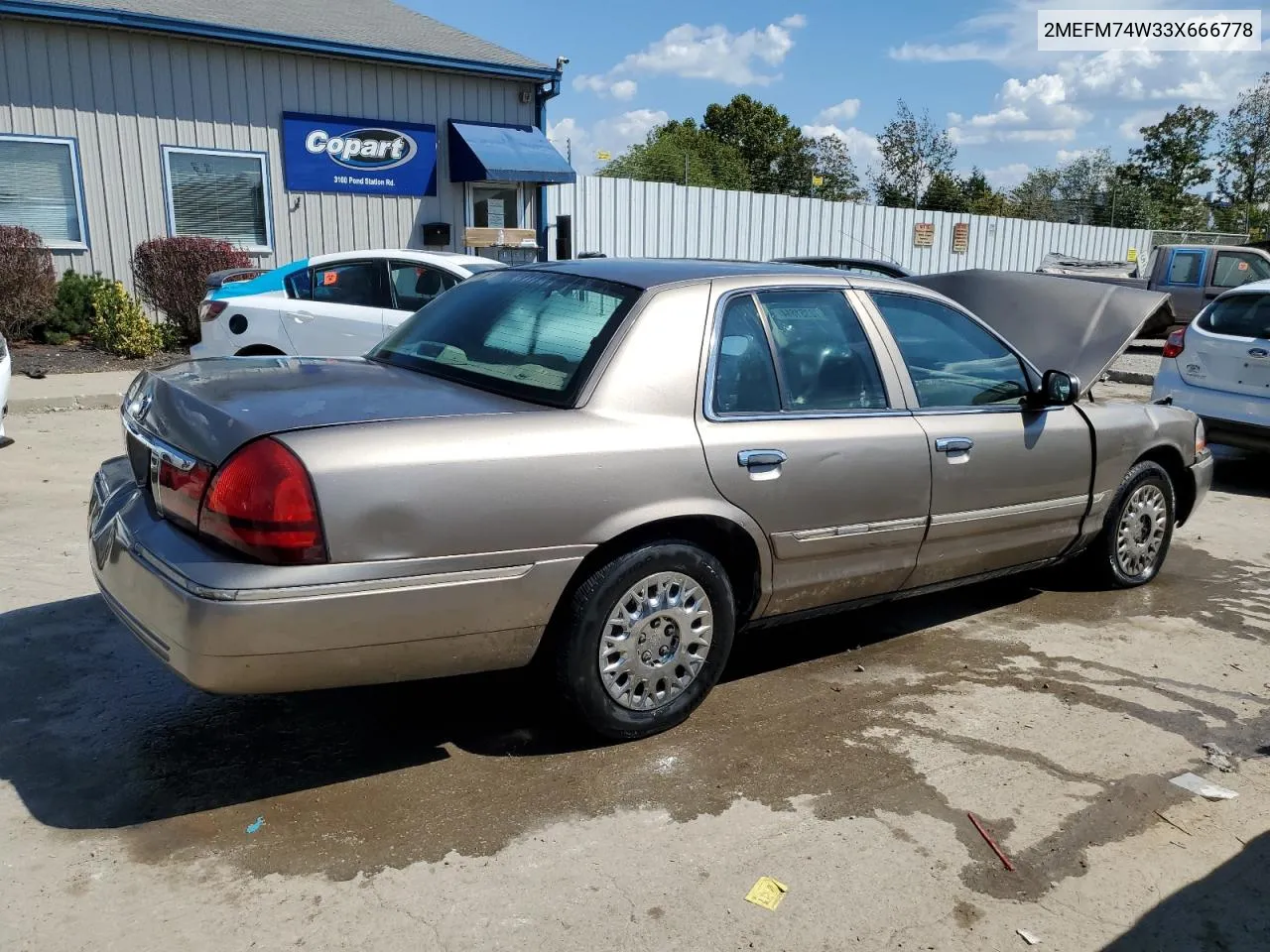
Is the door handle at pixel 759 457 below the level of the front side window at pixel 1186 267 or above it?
below

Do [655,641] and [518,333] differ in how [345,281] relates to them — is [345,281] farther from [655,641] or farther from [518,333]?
[655,641]

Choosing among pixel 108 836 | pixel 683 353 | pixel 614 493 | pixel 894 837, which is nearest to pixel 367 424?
pixel 614 493

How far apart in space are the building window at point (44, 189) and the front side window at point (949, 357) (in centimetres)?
1238

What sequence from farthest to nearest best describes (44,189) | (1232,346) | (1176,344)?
(44,189), (1176,344), (1232,346)

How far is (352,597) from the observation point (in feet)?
9.86

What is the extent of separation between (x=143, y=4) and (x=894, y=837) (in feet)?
48.0

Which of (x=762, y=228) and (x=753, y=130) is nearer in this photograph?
(x=762, y=228)

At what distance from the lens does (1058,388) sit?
184 inches

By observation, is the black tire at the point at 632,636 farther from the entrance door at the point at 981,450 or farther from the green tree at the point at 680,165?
the green tree at the point at 680,165

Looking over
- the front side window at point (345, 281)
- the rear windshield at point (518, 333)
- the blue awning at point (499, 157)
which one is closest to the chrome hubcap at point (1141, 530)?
the rear windshield at point (518, 333)

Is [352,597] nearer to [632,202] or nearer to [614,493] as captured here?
[614,493]

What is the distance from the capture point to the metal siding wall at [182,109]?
1298 centimetres

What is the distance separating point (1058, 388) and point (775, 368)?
153cm

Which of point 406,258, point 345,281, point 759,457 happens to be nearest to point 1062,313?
point 759,457
